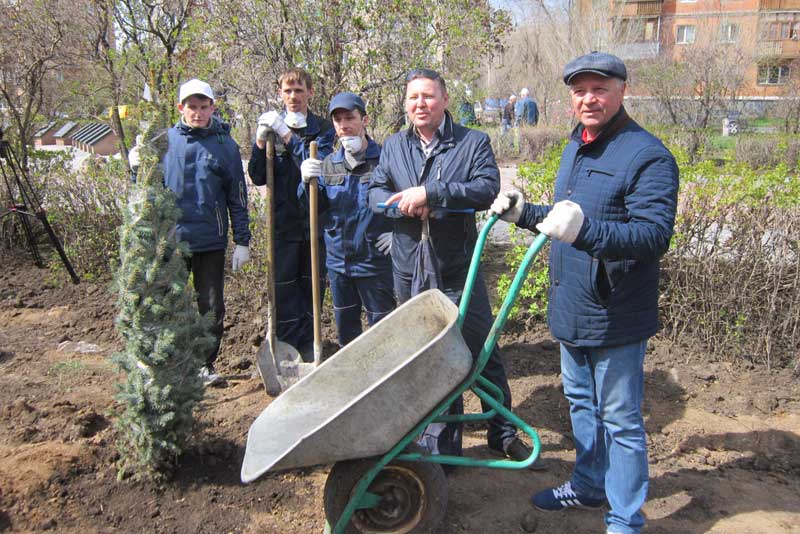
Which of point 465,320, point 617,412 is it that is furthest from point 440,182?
point 617,412

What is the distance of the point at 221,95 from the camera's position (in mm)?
6238

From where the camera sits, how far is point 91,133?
18.7m

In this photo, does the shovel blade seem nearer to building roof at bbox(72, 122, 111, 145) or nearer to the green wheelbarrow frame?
the green wheelbarrow frame

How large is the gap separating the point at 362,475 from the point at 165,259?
1.33 metres

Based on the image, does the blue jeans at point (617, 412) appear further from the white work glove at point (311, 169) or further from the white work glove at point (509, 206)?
the white work glove at point (311, 169)

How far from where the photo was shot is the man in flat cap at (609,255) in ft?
7.54

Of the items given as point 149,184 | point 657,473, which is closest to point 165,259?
point 149,184

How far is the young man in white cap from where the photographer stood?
4016 millimetres

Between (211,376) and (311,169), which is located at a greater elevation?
(311,169)

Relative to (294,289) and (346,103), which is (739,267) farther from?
(294,289)

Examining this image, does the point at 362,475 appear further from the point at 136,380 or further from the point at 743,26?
the point at 743,26

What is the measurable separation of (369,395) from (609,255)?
985mm

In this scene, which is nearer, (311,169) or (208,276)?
(311,169)

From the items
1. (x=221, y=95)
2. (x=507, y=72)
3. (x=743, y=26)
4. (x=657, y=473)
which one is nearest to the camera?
(x=657, y=473)
